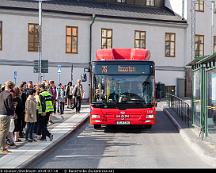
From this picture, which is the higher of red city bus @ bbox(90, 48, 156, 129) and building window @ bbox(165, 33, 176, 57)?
building window @ bbox(165, 33, 176, 57)

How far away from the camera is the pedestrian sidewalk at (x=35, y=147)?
11086 mm

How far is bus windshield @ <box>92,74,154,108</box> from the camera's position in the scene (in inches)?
748

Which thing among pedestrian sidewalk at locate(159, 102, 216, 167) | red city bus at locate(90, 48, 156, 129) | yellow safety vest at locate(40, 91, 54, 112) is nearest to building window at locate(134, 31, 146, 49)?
pedestrian sidewalk at locate(159, 102, 216, 167)

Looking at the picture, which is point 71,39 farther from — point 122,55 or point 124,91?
point 124,91

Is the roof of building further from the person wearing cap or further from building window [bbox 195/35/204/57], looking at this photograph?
the person wearing cap

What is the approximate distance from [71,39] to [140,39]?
6391 mm

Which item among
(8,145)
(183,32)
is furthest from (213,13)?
(8,145)

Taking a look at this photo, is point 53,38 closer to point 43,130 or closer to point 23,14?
point 23,14

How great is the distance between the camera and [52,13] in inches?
1494

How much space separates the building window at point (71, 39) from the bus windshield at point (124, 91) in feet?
65.8

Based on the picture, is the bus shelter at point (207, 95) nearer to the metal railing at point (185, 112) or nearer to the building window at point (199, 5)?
the metal railing at point (185, 112)

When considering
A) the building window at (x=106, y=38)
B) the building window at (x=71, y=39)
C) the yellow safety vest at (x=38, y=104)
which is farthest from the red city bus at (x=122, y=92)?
the building window at (x=106, y=38)

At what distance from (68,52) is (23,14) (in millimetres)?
4679

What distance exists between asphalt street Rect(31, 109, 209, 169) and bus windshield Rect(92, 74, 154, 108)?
1.23 meters
